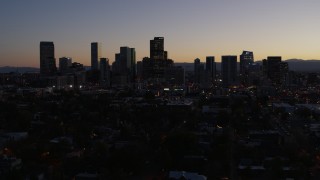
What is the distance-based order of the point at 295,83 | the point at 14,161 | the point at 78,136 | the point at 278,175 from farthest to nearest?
the point at 295,83 < the point at 78,136 < the point at 14,161 < the point at 278,175

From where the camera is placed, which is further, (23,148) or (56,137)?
(56,137)

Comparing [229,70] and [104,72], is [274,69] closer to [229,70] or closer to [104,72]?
[229,70]

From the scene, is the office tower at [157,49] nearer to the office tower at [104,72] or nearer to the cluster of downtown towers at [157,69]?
the cluster of downtown towers at [157,69]

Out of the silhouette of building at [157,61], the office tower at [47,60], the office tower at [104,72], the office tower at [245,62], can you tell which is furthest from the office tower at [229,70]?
the office tower at [47,60]

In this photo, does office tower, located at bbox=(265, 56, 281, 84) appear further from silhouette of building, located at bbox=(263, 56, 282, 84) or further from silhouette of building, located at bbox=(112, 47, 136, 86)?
silhouette of building, located at bbox=(112, 47, 136, 86)

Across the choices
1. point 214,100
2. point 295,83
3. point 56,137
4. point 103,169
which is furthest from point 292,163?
point 295,83

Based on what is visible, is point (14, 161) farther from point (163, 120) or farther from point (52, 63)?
point (52, 63)

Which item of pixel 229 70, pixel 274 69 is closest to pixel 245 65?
pixel 229 70

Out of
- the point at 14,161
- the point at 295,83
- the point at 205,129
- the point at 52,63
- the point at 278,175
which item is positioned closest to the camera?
the point at 278,175
